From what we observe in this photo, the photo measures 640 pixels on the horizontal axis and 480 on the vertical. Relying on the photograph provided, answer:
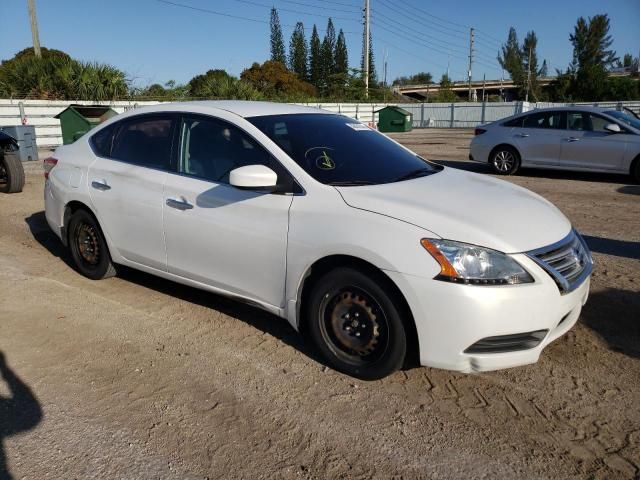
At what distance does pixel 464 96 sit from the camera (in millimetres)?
109000

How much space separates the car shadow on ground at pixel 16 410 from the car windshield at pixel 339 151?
6.93 ft

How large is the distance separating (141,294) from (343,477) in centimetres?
289

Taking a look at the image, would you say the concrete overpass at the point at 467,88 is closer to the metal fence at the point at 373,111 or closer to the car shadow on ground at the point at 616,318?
the metal fence at the point at 373,111

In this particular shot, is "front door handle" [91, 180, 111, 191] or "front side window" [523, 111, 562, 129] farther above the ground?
"front side window" [523, 111, 562, 129]

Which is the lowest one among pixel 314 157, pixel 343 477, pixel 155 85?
pixel 343 477

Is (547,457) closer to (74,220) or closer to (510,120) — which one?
(74,220)

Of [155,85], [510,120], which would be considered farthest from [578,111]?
[155,85]

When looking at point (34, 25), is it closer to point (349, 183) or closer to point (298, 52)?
point (349, 183)

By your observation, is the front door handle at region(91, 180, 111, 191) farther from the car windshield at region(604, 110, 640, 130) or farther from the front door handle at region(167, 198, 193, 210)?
the car windshield at region(604, 110, 640, 130)

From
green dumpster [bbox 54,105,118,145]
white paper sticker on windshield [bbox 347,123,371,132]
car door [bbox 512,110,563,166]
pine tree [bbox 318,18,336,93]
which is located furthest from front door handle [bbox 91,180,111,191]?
pine tree [bbox 318,18,336,93]

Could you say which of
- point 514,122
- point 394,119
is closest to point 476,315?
point 514,122

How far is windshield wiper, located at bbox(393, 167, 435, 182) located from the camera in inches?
147

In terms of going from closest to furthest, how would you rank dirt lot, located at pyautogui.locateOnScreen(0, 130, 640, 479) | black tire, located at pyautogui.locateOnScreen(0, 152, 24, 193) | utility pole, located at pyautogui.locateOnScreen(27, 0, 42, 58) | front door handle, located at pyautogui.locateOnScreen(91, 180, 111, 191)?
dirt lot, located at pyautogui.locateOnScreen(0, 130, 640, 479) → front door handle, located at pyautogui.locateOnScreen(91, 180, 111, 191) → black tire, located at pyautogui.locateOnScreen(0, 152, 24, 193) → utility pole, located at pyautogui.locateOnScreen(27, 0, 42, 58)

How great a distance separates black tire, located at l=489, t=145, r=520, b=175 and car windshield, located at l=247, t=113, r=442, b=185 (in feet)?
25.7
